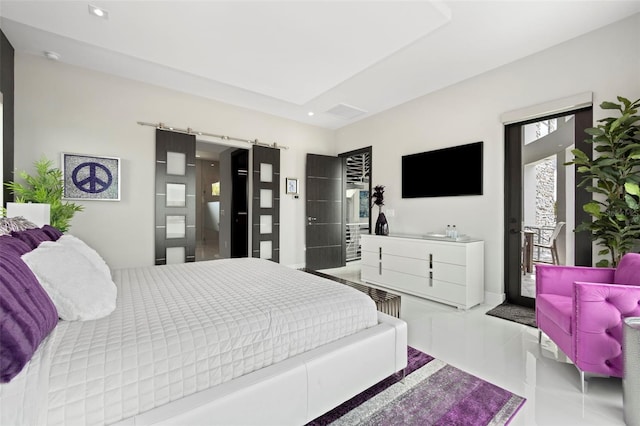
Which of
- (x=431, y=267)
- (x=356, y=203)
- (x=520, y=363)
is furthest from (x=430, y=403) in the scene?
A: (x=356, y=203)

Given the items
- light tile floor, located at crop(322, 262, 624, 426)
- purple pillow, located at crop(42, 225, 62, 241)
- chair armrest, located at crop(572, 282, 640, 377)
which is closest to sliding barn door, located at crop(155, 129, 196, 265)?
purple pillow, located at crop(42, 225, 62, 241)

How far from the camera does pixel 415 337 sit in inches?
103

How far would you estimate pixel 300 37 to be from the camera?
2.73m

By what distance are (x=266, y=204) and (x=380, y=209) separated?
6.92 ft

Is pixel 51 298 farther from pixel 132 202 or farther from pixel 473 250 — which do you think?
pixel 473 250

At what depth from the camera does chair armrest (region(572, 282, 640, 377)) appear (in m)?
1.71

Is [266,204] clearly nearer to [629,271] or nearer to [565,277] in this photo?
[565,277]

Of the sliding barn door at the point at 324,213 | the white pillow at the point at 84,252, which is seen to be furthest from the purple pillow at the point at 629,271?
the sliding barn door at the point at 324,213

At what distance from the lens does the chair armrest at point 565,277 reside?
221cm

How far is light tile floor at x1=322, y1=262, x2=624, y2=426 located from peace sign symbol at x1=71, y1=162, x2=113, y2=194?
418cm

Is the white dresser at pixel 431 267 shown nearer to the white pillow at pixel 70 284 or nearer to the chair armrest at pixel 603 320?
the chair armrest at pixel 603 320

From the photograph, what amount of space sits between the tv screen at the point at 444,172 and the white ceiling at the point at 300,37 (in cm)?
99

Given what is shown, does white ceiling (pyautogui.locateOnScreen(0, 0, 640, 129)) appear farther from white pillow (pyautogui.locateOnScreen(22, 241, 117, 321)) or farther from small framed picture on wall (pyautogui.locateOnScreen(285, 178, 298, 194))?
white pillow (pyautogui.locateOnScreen(22, 241, 117, 321))

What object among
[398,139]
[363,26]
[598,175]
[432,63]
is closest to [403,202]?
[398,139]
